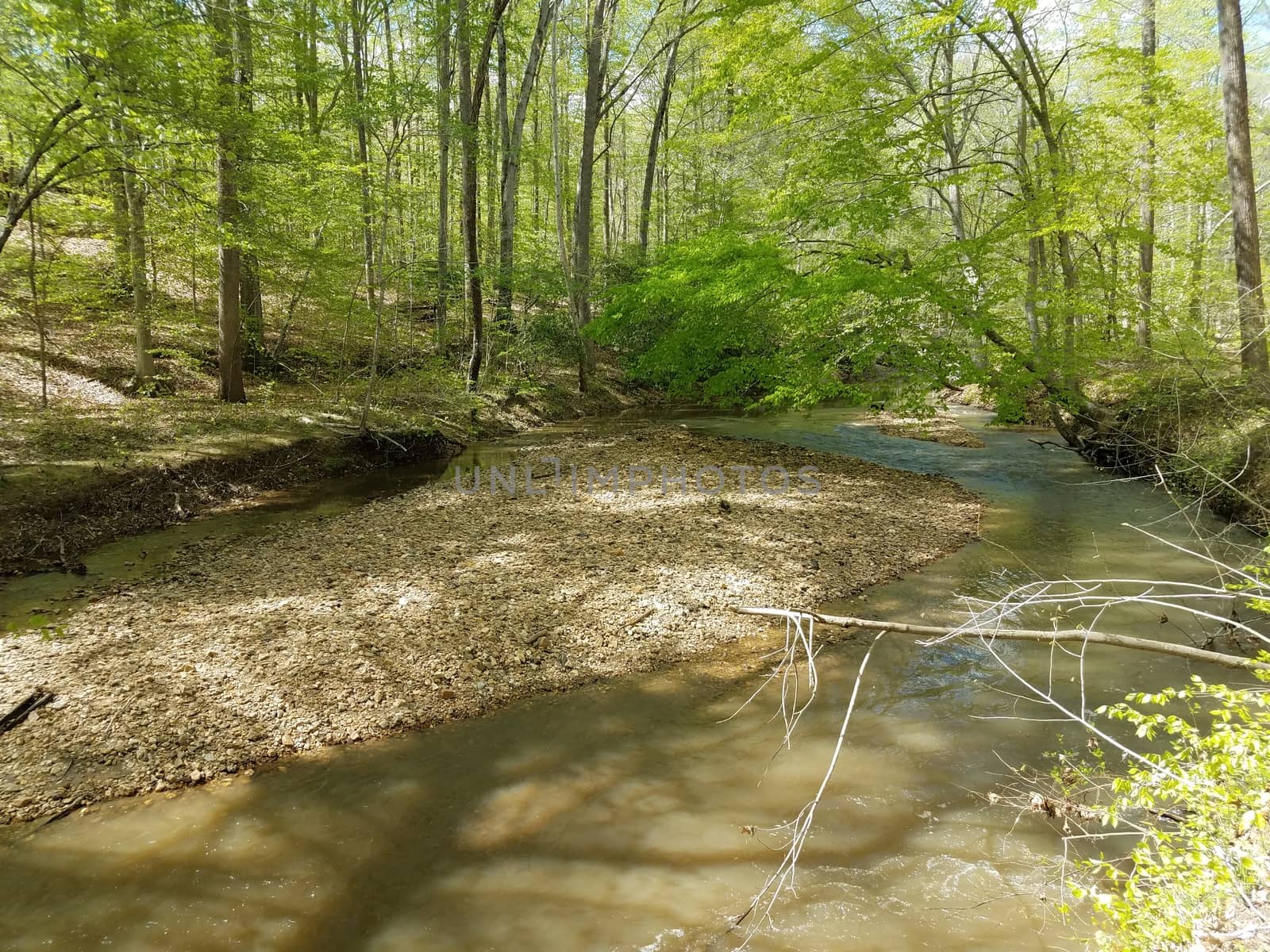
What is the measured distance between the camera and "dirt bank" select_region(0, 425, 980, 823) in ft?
13.3

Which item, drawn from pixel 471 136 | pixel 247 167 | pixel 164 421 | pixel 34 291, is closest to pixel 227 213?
pixel 247 167

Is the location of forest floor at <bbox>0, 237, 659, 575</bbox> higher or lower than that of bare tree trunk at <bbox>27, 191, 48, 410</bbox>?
lower

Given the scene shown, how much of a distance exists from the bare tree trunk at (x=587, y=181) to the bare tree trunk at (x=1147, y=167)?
1080 cm

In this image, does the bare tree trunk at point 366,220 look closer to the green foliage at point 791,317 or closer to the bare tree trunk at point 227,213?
the bare tree trunk at point 227,213

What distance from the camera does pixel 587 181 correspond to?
16609mm

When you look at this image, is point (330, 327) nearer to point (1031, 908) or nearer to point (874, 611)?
point (874, 611)

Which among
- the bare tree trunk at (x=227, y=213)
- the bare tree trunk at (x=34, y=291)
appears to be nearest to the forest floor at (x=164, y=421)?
the bare tree trunk at (x=34, y=291)

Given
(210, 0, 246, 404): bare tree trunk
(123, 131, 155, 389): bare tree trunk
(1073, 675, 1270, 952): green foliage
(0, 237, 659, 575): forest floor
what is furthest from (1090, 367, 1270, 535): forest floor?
(123, 131, 155, 389): bare tree trunk

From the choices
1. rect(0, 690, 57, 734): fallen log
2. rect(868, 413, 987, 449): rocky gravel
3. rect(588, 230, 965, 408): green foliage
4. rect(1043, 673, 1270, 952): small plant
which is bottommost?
rect(0, 690, 57, 734): fallen log

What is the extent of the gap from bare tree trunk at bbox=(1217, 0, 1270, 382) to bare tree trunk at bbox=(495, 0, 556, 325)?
40.3 feet

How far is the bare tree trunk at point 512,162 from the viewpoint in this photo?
15.2 meters

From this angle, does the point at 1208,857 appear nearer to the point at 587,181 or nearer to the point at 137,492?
the point at 137,492

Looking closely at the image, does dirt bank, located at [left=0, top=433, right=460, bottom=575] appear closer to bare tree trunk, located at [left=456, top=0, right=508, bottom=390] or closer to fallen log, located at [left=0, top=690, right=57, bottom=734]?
fallen log, located at [left=0, top=690, right=57, bottom=734]

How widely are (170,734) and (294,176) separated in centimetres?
943
